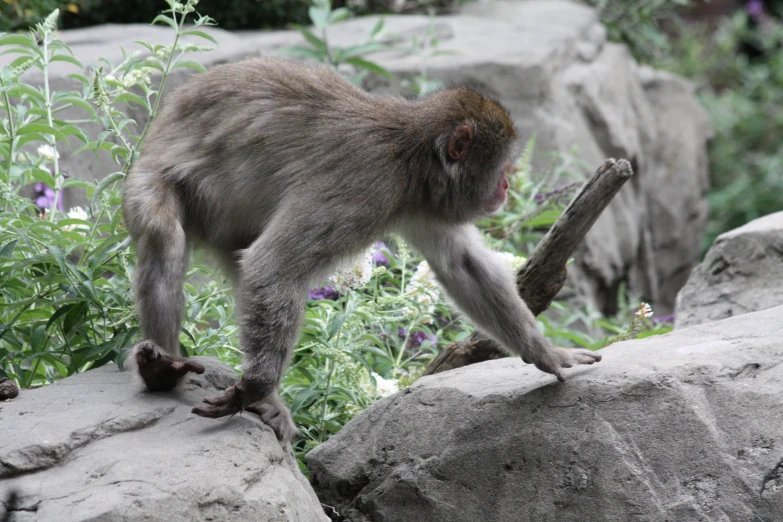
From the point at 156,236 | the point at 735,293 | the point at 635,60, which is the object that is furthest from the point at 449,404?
the point at 635,60

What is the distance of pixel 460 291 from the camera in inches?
163

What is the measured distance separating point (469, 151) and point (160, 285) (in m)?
1.39

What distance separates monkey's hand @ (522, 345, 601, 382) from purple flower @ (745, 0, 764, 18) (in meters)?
14.2

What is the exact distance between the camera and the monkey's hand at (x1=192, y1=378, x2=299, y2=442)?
3.27 metres

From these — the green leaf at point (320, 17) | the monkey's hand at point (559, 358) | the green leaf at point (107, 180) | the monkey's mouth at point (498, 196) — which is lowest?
the monkey's hand at point (559, 358)

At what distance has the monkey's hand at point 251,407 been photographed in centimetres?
327

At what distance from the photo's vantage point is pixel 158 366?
335 centimetres

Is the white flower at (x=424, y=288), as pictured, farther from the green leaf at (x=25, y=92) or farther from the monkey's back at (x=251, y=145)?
the green leaf at (x=25, y=92)

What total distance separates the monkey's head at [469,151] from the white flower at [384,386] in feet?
3.22

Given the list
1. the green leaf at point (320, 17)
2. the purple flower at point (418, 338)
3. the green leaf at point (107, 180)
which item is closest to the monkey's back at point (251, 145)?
the green leaf at point (107, 180)

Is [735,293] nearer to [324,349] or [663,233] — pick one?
[324,349]

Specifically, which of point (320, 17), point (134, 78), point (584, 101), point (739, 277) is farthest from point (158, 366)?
point (584, 101)

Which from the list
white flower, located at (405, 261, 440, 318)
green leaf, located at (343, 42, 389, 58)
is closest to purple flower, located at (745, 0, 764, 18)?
green leaf, located at (343, 42, 389, 58)

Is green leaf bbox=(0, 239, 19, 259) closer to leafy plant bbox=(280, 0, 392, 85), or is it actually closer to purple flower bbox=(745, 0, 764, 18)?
leafy plant bbox=(280, 0, 392, 85)
